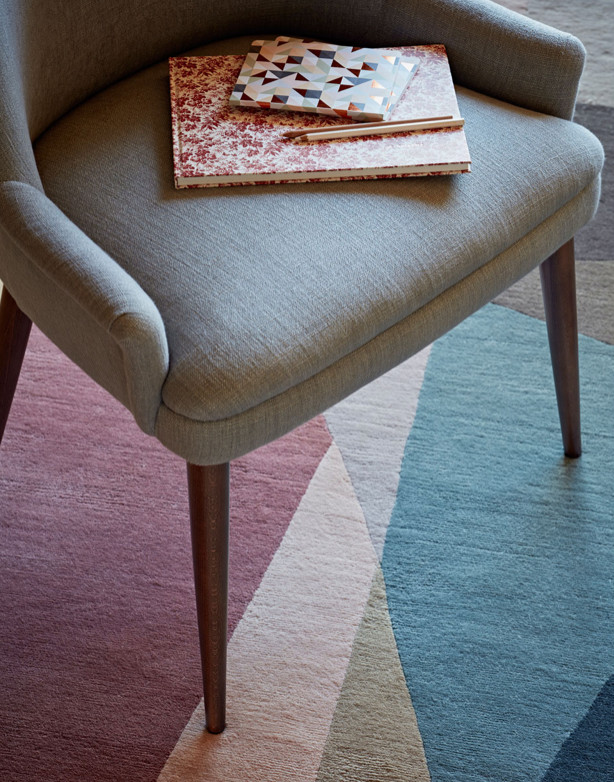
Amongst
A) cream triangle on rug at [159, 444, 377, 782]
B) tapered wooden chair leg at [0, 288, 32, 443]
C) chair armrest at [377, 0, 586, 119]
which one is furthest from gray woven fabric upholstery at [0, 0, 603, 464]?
cream triangle on rug at [159, 444, 377, 782]

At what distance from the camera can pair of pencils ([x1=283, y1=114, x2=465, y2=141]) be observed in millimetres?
981

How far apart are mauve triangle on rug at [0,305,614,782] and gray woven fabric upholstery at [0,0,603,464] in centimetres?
34

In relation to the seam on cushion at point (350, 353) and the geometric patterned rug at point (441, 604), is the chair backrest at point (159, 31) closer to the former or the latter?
the seam on cushion at point (350, 353)

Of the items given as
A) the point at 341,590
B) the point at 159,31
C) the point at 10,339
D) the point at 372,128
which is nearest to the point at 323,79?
the point at 372,128

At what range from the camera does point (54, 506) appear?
121 cm

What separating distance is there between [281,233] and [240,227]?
0.14 feet

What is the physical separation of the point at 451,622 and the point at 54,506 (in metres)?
0.53

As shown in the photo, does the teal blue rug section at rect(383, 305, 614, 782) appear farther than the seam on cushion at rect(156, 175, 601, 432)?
Yes

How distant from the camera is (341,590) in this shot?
1.13 meters

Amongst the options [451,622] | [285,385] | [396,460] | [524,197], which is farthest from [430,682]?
[524,197]

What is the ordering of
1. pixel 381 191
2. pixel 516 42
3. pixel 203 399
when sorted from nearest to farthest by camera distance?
pixel 203 399, pixel 381 191, pixel 516 42

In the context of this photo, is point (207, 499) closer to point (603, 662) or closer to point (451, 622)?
point (451, 622)

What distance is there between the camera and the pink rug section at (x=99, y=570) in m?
1.00

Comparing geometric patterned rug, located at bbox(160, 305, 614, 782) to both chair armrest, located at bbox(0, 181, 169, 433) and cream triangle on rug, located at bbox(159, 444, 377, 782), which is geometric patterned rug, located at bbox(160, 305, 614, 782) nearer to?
cream triangle on rug, located at bbox(159, 444, 377, 782)
